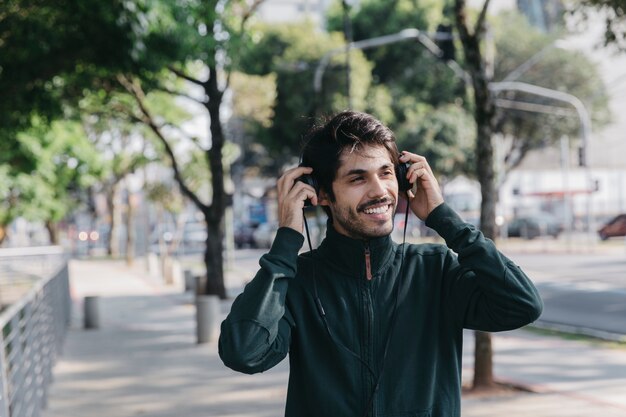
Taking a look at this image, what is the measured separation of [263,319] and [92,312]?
12765 millimetres

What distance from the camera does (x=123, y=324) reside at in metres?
15.2

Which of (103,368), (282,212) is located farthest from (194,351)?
(282,212)

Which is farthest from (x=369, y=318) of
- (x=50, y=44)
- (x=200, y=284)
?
(x=200, y=284)

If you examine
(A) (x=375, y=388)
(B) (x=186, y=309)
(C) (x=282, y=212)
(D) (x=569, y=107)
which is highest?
(D) (x=569, y=107)

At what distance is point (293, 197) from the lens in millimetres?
2453

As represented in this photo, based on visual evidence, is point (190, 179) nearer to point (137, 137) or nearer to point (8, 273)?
point (137, 137)

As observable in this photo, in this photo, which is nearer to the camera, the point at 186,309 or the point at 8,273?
the point at 186,309

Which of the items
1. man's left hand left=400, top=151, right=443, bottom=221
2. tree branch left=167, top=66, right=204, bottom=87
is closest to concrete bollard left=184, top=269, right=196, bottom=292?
tree branch left=167, top=66, right=204, bottom=87

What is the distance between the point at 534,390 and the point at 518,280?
5.69 meters

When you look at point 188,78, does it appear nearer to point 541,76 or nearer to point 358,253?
point 358,253

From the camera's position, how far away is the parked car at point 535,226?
4156 cm

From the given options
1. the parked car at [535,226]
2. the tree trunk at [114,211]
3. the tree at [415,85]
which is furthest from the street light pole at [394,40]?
the tree trunk at [114,211]

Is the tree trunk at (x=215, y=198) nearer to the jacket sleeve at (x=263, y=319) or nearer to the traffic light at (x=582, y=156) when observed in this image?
the jacket sleeve at (x=263, y=319)

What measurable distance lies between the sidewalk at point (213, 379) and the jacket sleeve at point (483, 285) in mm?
4617
